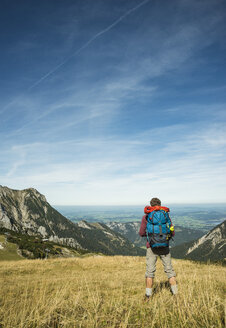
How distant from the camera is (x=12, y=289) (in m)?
7.46

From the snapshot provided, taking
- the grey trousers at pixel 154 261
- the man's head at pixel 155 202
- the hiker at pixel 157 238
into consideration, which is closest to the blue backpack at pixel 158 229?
the hiker at pixel 157 238

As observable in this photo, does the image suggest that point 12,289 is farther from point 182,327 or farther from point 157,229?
point 182,327

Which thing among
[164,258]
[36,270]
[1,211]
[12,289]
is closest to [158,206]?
[164,258]

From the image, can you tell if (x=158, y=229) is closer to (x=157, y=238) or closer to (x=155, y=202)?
(x=157, y=238)

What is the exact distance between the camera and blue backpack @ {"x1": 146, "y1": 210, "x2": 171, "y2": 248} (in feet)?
21.6

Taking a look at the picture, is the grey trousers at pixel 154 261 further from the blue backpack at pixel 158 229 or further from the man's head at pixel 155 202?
the man's head at pixel 155 202

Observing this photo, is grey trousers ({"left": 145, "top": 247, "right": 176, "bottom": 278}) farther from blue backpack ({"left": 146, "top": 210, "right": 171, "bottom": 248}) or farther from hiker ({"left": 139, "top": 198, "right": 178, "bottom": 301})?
blue backpack ({"left": 146, "top": 210, "right": 171, "bottom": 248})

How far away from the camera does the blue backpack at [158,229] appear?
6.59m

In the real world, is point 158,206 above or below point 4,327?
above

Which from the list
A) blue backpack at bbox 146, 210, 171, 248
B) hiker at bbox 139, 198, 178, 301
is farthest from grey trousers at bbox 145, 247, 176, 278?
blue backpack at bbox 146, 210, 171, 248

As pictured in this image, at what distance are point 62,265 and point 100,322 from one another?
16986mm

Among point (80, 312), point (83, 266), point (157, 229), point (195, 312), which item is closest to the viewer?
point (195, 312)

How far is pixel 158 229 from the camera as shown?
21.9 ft

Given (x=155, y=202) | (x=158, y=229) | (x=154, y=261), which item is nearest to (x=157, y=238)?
(x=158, y=229)
